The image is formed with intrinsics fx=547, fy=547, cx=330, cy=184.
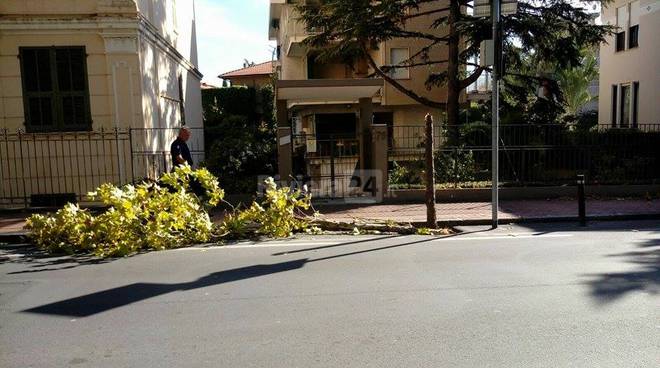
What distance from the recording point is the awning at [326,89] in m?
11.8

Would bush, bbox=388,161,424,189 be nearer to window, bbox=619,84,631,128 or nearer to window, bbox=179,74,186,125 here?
window, bbox=179,74,186,125

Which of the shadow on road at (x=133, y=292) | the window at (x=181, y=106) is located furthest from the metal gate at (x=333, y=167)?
→ the shadow on road at (x=133, y=292)

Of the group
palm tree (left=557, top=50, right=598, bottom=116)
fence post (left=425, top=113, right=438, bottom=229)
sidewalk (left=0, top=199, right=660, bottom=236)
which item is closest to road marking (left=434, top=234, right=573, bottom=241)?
fence post (left=425, top=113, right=438, bottom=229)

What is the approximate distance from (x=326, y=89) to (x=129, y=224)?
5.75 meters

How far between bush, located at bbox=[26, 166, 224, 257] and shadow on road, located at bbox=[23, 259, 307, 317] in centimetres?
213

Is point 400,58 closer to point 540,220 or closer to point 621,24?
point 621,24

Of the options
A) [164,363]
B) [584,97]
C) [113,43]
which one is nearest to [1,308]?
[164,363]

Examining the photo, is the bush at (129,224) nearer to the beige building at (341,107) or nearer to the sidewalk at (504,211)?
the sidewalk at (504,211)

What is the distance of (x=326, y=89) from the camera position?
1241 cm

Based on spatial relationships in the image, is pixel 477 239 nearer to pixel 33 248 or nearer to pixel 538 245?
pixel 538 245

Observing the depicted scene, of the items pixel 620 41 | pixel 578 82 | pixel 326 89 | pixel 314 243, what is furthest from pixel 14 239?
pixel 578 82

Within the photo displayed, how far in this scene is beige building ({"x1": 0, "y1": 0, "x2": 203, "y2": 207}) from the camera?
40.4ft

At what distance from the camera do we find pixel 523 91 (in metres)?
17.4

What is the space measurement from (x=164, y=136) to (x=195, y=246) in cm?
713
